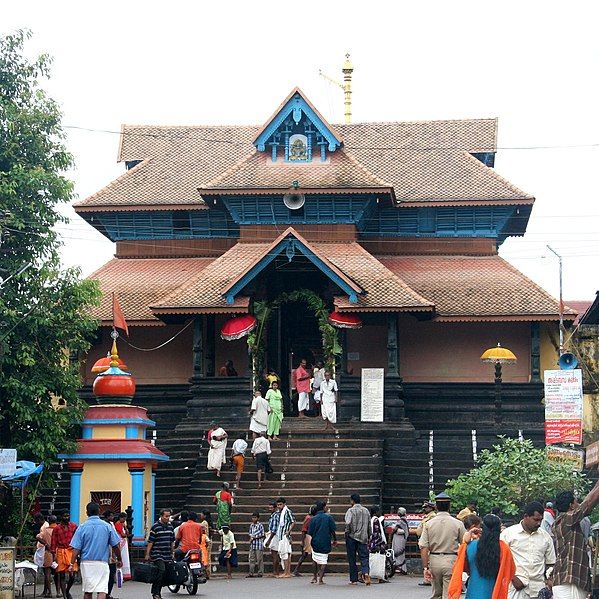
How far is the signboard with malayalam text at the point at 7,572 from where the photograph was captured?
60.3 ft

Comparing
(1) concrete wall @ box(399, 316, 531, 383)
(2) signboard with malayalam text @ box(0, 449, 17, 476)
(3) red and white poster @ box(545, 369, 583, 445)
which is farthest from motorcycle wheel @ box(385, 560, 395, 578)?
(1) concrete wall @ box(399, 316, 531, 383)

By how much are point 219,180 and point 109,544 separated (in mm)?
15717

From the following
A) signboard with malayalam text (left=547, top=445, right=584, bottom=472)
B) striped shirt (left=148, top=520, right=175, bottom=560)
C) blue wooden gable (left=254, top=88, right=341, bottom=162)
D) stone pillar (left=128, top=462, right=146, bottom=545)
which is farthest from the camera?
blue wooden gable (left=254, top=88, right=341, bottom=162)

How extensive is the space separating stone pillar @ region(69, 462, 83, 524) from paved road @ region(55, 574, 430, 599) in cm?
151

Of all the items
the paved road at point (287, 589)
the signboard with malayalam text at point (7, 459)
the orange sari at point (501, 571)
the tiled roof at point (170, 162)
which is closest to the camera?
the orange sari at point (501, 571)

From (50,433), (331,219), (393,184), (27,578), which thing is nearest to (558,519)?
(27,578)

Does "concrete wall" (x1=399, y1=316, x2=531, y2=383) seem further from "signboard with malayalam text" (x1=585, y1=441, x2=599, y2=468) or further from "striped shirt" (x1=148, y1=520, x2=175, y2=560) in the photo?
"signboard with malayalam text" (x1=585, y1=441, x2=599, y2=468)

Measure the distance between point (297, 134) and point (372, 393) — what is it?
6.70m

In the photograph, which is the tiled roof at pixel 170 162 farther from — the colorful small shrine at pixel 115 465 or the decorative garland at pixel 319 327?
the colorful small shrine at pixel 115 465

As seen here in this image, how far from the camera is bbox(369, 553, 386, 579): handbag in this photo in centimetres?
2281

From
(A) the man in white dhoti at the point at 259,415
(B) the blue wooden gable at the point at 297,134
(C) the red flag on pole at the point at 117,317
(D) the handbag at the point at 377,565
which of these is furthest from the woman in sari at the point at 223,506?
(B) the blue wooden gable at the point at 297,134

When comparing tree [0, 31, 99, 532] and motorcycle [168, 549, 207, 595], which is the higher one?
tree [0, 31, 99, 532]

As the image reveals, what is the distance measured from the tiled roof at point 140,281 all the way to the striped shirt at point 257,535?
29.9 ft

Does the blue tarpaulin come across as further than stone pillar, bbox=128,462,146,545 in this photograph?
No
